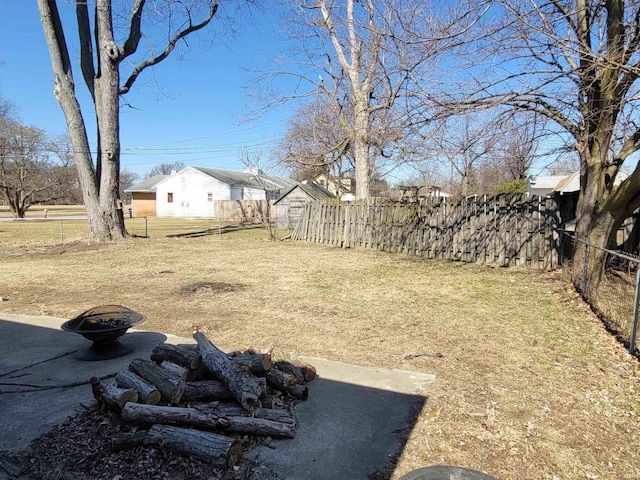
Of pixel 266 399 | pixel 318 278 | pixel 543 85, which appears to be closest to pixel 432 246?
pixel 318 278

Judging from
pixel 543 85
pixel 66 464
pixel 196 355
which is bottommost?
pixel 66 464

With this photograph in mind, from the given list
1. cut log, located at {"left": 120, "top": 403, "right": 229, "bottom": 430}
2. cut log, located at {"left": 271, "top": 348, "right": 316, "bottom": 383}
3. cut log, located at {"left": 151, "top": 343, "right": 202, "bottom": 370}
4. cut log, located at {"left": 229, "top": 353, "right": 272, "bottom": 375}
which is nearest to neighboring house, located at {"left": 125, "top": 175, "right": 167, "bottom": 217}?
cut log, located at {"left": 151, "top": 343, "right": 202, "bottom": 370}

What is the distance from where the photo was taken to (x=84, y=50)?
14117mm

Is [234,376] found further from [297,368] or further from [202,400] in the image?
[297,368]

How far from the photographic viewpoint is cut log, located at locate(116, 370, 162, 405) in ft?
9.17

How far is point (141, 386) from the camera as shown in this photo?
287 cm

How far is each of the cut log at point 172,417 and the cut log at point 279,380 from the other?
2.13ft

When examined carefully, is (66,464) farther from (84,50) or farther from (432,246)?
(84,50)

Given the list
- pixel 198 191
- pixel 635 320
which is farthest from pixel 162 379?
pixel 198 191

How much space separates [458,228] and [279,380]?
8470mm

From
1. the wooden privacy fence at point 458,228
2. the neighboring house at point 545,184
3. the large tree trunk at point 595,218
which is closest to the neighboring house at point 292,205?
the wooden privacy fence at point 458,228

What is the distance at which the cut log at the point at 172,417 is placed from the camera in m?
2.61

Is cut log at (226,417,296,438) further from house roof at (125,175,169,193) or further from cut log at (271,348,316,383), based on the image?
house roof at (125,175,169,193)

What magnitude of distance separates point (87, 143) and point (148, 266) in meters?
6.72
